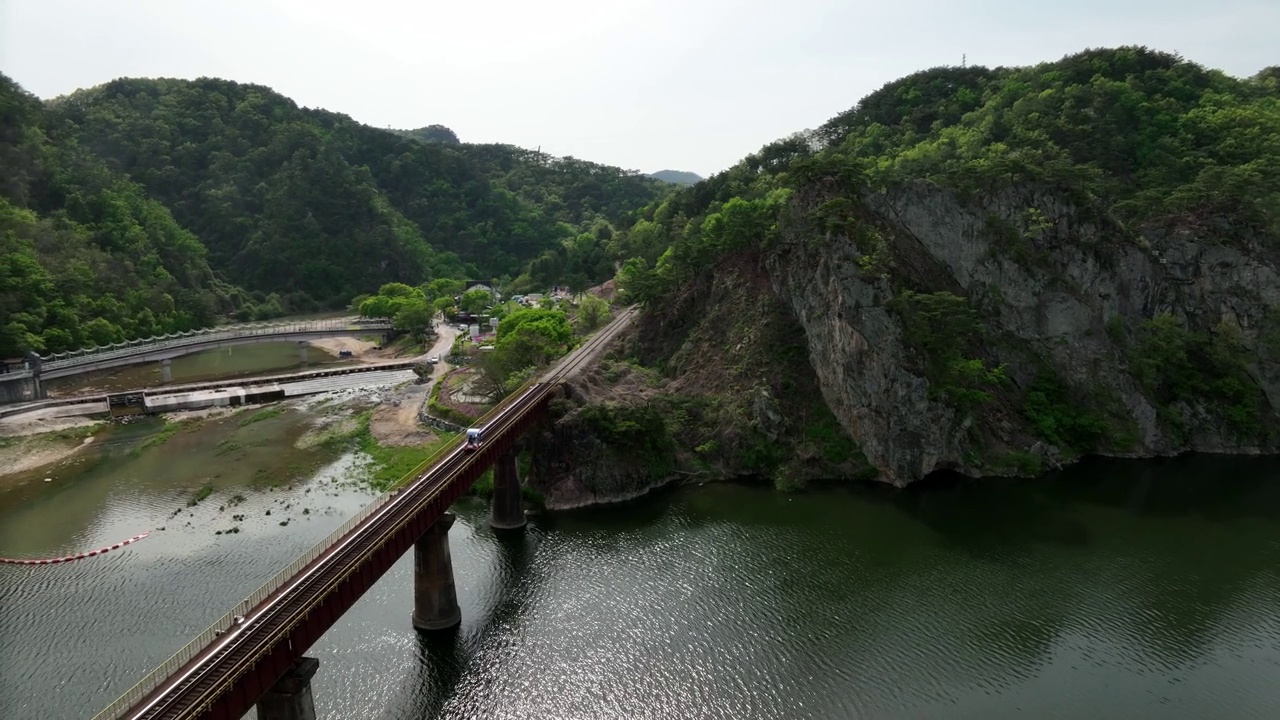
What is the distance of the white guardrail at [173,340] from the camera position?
91.9m

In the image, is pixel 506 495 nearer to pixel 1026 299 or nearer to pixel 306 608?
pixel 306 608

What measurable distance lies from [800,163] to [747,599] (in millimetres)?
49226

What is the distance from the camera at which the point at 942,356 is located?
62062 millimetres

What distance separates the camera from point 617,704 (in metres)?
32.2

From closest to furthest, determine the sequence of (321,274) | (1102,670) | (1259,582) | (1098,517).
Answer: (1102,670)
(1259,582)
(1098,517)
(321,274)

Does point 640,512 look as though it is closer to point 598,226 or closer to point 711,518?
point 711,518

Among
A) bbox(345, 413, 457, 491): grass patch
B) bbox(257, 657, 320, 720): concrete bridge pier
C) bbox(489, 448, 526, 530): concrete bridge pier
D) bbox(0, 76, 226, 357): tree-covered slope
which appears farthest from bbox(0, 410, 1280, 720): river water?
bbox(0, 76, 226, 357): tree-covered slope

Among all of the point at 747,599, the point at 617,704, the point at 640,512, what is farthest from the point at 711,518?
the point at 617,704

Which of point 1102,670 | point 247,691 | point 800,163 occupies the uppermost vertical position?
point 800,163

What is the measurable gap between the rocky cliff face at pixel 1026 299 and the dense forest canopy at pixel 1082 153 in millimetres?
2815

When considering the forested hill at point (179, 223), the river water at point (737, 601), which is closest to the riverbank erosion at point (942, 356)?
the river water at point (737, 601)

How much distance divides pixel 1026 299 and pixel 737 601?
49346mm

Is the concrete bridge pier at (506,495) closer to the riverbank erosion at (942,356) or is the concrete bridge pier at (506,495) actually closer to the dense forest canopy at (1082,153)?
the riverbank erosion at (942,356)

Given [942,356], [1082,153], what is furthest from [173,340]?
[1082,153]
